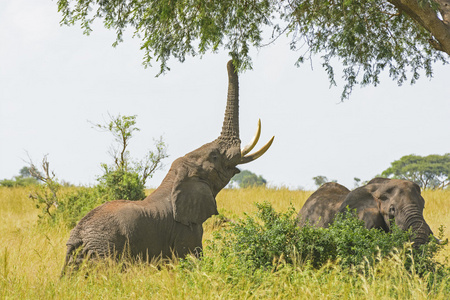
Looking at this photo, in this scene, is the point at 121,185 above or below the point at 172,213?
above

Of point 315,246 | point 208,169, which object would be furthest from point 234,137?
point 315,246

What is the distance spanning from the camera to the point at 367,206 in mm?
8773

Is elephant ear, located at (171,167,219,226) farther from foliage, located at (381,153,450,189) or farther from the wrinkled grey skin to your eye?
foliage, located at (381,153,450,189)

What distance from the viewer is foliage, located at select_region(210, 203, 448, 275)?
7.16 m

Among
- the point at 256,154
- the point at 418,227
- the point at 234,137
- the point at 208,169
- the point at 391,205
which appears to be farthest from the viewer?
the point at 256,154

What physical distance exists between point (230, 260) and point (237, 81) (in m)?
3.39

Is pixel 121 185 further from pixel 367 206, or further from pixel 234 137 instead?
pixel 367 206

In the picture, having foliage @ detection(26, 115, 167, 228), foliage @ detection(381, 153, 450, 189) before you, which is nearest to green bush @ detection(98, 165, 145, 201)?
foliage @ detection(26, 115, 167, 228)

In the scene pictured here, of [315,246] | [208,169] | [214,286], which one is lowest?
[214,286]

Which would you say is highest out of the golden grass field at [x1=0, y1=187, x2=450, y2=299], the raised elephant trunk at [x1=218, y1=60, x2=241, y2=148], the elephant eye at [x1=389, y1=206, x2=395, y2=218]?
the raised elephant trunk at [x1=218, y1=60, x2=241, y2=148]

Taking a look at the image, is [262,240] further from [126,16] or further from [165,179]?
[126,16]

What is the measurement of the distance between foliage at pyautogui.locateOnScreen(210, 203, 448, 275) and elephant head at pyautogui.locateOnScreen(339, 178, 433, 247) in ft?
2.10

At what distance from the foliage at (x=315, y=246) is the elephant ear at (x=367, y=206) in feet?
3.32

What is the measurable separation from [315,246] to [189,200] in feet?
6.02
